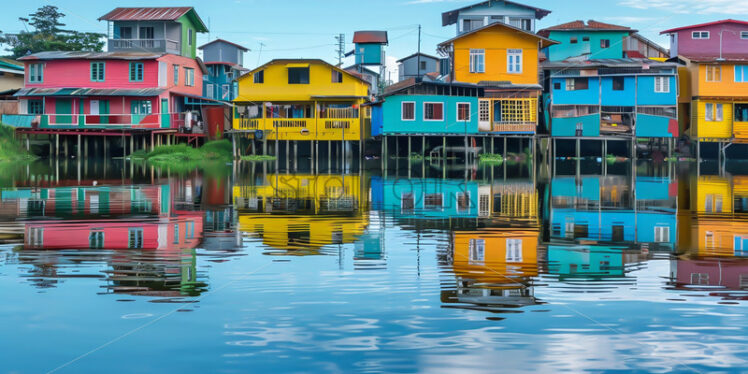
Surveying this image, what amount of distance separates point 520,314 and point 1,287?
6.18m

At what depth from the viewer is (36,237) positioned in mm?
14688

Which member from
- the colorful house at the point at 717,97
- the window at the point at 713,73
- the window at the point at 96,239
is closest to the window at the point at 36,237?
the window at the point at 96,239

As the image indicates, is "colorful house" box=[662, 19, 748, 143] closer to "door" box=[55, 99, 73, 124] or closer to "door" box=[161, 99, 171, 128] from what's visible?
"door" box=[161, 99, 171, 128]

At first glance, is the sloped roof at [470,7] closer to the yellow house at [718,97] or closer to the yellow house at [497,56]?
the yellow house at [497,56]

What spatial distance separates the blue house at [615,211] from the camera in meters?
15.8

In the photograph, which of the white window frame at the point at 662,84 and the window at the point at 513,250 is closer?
the window at the point at 513,250

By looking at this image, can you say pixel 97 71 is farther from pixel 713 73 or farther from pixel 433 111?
pixel 713 73

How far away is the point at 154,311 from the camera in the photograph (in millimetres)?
8898

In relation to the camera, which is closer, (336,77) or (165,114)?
(165,114)

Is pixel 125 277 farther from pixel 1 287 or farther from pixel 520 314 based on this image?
pixel 520 314

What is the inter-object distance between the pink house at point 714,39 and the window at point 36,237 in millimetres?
52537

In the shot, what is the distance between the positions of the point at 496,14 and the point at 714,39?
1689 cm

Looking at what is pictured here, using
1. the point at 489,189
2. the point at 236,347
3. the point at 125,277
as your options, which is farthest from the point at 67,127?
the point at 236,347

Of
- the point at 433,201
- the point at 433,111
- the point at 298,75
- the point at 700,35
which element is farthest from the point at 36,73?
the point at 700,35
